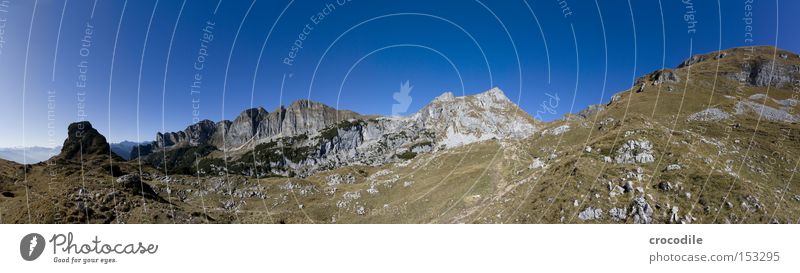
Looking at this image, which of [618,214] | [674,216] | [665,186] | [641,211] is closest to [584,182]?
[618,214]

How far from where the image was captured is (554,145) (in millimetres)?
89500

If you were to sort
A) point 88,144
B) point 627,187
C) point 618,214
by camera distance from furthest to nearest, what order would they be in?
point 88,144
point 627,187
point 618,214

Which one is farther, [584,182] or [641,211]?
[584,182]

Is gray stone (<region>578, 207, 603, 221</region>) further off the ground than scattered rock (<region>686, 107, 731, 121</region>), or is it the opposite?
scattered rock (<region>686, 107, 731, 121</region>)

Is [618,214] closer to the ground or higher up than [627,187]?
closer to the ground

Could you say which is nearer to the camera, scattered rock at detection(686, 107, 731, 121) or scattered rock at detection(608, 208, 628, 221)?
scattered rock at detection(608, 208, 628, 221)

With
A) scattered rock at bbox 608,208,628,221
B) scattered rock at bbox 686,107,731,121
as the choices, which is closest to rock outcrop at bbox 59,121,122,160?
scattered rock at bbox 608,208,628,221

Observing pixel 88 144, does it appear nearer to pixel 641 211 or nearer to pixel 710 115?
pixel 641 211

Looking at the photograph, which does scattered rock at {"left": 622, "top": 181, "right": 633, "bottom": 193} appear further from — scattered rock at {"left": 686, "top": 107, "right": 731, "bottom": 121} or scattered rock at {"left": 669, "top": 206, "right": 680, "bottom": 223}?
scattered rock at {"left": 686, "top": 107, "right": 731, "bottom": 121}

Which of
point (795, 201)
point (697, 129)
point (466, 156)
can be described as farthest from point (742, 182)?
point (466, 156)

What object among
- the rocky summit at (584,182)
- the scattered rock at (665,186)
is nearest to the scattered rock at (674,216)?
the rocky summit at (584,182)

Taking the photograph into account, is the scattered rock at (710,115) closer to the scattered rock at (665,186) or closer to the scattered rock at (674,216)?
the scattered rock at (665,186)
